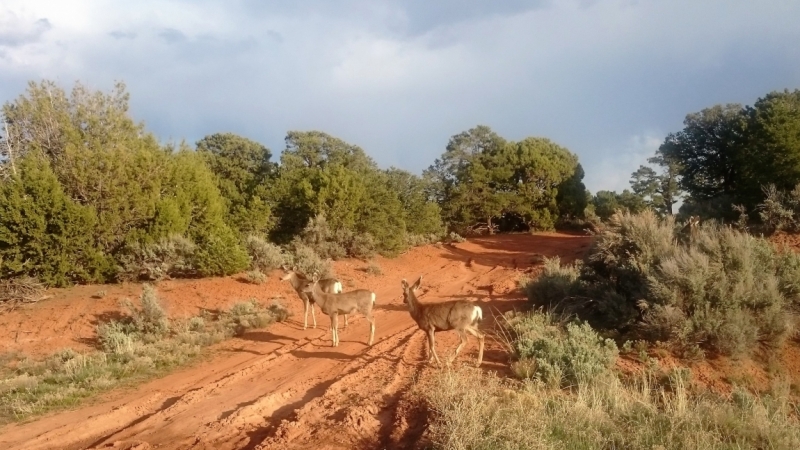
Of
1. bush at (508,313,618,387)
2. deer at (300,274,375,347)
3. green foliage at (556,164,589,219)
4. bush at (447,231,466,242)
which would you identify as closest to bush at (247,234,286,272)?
deer at (300,274,375,347)

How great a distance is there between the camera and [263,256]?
24.0 m

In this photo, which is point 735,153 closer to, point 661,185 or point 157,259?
point 661,185

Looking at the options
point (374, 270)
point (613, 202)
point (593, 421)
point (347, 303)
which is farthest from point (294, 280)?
point (613, 202)

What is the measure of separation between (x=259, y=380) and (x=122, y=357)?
4577 mm

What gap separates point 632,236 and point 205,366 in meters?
10.6

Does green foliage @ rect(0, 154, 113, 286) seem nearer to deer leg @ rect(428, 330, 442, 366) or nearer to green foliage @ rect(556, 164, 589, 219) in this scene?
deer leg @ rect(428, 330, 442, 366)

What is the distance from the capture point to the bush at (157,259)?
2175 centimetres

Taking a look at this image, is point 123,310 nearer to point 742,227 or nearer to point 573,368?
point 573,368

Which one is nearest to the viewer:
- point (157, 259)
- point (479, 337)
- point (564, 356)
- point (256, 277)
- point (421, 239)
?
point (564, 356)

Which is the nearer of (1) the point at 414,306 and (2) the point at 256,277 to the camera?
(1) the point at 414,306

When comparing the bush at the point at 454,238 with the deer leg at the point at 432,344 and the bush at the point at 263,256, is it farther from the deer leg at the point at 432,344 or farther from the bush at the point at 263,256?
the deer leg at the point at 432,344

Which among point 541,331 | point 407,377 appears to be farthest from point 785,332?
point 407,377

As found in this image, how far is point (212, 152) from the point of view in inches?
1832

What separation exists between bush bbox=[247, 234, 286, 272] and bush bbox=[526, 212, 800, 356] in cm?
1247
